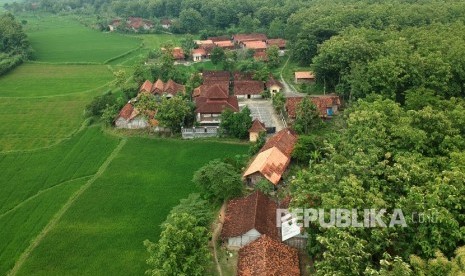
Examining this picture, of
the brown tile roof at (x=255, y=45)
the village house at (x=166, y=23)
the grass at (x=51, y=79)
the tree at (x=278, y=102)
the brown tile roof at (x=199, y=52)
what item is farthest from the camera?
the village house at (x=166, y=23)

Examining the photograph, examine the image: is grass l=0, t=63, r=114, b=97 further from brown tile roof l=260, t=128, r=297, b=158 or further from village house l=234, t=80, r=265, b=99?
brown tile roof l=260, t=128, r=297, b=158

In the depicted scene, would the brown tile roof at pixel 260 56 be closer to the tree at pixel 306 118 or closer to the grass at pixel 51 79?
the grass at pixel 51 79

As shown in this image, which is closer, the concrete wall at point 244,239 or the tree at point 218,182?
the concrete wall at point 244,239

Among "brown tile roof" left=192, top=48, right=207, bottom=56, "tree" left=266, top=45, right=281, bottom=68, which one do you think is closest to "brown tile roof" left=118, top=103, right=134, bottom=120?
"tree" left=266, top=45, right=281, bottom=68

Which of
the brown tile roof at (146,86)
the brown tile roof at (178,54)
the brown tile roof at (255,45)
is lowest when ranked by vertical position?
the brown tile roof at (146,86)

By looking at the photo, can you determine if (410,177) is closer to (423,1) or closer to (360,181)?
(360,181)

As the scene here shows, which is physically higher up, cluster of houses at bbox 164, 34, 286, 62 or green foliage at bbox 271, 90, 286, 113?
cluster of houses at bbox 164, 34, 286, 62

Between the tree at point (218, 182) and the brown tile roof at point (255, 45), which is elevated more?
the brown tile roof at point (255, 45)

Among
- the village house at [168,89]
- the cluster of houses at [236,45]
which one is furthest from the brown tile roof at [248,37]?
the village house at [168,89]
